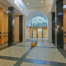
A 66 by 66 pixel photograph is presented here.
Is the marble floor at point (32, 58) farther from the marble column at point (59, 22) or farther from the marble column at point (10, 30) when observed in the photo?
the marble column at point (10, 30)

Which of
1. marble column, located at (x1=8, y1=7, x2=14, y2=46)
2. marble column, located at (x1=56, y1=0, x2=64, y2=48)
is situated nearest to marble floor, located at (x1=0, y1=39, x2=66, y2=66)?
marble column, located at (x1=56, y1=0, x2=64, y2=48)

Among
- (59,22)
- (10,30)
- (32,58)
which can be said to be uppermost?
(59,22)

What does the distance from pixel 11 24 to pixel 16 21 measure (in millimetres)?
3571

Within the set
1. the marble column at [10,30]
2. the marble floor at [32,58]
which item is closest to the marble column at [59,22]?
the marble floor at [32,58]

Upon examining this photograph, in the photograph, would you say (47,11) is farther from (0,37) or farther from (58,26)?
(0,37)

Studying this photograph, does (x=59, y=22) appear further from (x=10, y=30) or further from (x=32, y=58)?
(x=10, y=30)

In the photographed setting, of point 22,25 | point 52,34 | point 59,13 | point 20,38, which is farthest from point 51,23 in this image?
point 20,38

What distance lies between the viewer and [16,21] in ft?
33.2

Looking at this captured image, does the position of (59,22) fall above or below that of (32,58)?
above

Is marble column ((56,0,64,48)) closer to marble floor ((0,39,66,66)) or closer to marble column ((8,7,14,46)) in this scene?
marble floor ((0,39,66,66))

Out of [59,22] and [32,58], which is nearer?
[32,58]

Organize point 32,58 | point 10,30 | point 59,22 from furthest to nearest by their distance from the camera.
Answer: point 10,30 → point 59,22 → point 32,58

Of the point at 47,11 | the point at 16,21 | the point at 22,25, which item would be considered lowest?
the point at 22,25

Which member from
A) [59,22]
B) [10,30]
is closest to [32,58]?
[59,22]
